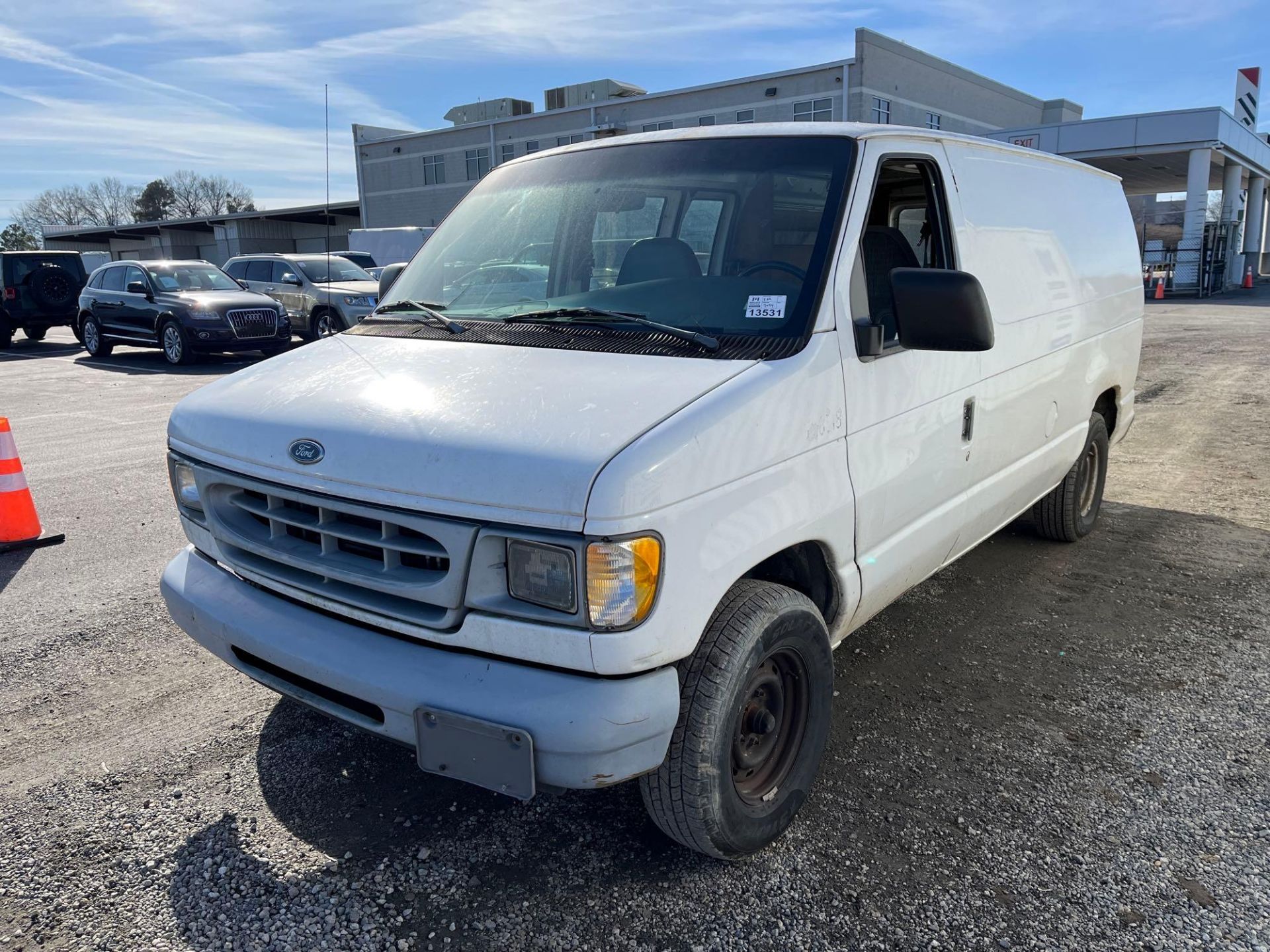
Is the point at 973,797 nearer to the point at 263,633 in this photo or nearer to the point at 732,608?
the point at 732,608

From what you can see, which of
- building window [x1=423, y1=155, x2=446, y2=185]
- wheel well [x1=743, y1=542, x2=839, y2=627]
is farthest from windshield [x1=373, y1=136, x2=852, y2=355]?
building window [x1=423, y1=155, x2=446, y2=185]

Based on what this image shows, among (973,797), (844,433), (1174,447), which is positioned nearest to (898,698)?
(973,797)

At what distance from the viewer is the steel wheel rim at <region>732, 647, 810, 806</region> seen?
9.09ft

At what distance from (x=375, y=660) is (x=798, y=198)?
197cm

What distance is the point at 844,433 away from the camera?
2.91m

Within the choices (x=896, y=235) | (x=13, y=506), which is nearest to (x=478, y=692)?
(x=896, y=235)

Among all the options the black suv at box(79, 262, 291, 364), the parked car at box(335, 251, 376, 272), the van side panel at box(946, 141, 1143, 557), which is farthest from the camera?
the parked car at box(335, 251, 376, 272)

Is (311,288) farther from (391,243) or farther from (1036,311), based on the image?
(1036,311)

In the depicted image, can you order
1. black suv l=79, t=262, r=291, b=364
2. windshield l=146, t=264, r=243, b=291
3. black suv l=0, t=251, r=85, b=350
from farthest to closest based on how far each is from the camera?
black suv l=0, t=251, r=85, b=350
windshield l=146, t=264, r=243, b=291
black suv l=79, t=262, r=291, b=364

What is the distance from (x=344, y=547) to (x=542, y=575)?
70 centimetres

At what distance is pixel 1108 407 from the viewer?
227 inches

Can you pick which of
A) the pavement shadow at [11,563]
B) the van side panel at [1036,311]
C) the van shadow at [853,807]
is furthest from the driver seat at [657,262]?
the pavement shadow at [11,563]

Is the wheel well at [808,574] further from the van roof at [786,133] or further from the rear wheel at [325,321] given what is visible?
the rear wheel at [325,321]

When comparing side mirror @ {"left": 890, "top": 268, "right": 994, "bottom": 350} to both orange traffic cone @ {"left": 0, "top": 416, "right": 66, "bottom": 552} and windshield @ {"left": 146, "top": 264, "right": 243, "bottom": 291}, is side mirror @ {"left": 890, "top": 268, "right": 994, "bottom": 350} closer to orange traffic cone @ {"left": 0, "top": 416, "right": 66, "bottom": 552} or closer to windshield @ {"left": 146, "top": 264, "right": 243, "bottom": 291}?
orange traffic cone @ {"left": 0, "top": 416, "right": 66, "bottom": 552}
